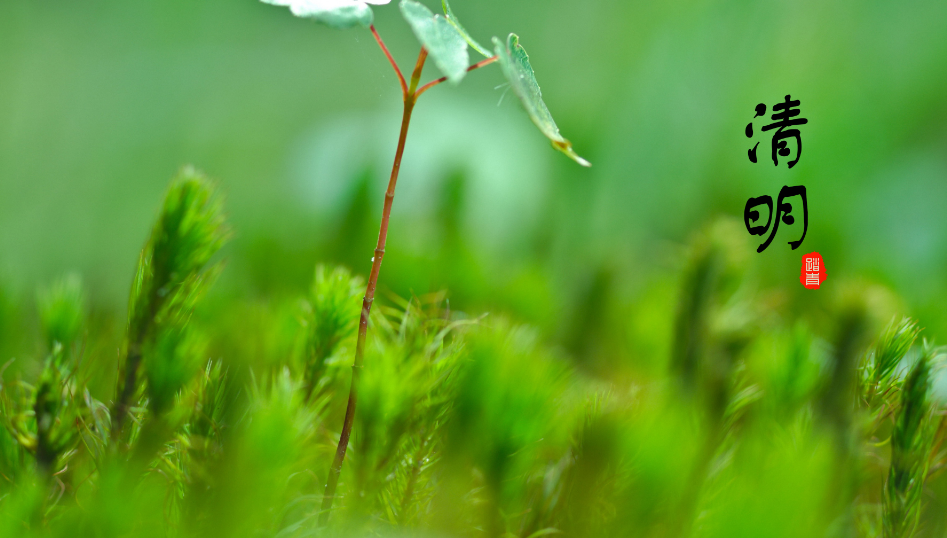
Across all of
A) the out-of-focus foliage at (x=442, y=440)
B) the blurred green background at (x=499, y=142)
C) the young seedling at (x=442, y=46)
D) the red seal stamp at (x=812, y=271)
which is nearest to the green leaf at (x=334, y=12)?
the young seedling at (x=442, y=46)

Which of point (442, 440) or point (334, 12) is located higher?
point (334, 12)

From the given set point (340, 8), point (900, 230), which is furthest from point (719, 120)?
point (340, 8)

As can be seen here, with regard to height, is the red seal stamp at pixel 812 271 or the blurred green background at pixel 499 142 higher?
the blurred green background at pixel 499 142

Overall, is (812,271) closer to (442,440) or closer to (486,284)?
(486,284)

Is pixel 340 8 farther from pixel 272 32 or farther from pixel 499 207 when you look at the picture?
pixel 272 32

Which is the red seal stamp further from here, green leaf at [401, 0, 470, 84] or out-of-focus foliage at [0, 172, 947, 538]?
green leaf at [401, 0, 470, 84]

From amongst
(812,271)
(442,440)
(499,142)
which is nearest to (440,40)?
(442,440)

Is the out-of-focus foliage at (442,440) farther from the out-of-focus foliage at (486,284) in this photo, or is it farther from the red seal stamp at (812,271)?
the red seal stamp at (812,271)

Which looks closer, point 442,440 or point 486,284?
point 442,440
